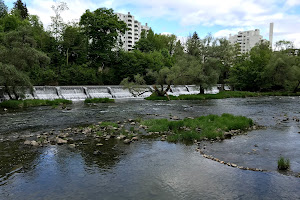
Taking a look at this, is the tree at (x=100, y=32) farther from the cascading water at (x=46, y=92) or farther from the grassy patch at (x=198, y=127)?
the grassy patch at (x=198, y=127)

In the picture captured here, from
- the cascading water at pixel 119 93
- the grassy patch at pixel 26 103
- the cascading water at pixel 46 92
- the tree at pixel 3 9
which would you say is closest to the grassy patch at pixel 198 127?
the grassy patch at pixel 26 103

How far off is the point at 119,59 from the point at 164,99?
28775mm

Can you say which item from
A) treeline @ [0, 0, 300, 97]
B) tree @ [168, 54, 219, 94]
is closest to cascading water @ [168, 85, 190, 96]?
treeline @ [0, 0, 300, 97]

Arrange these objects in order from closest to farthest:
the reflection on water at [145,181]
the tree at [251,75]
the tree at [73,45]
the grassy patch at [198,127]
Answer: the reflection on water at [145,181] < the grassy patch at [198,127] < the tree at [251,75] < the tree at [73,45]

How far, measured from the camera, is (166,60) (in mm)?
73812

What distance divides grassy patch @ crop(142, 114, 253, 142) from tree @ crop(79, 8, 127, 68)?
48488 millimetres

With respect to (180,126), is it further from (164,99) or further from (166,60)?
(166,60)

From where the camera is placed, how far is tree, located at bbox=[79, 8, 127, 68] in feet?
199

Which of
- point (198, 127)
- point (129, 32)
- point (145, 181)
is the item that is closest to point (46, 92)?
point (198, 127)

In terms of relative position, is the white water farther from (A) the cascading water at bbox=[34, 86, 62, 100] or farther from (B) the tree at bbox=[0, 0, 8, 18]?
(B) the tree at bbox=[0, 0, 8, 18]

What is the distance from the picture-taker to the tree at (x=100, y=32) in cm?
6062

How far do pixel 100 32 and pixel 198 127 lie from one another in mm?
51962

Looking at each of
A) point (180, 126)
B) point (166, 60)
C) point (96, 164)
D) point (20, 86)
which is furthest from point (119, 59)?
point (96, 164)

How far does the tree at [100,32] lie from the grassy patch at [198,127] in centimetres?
4849
